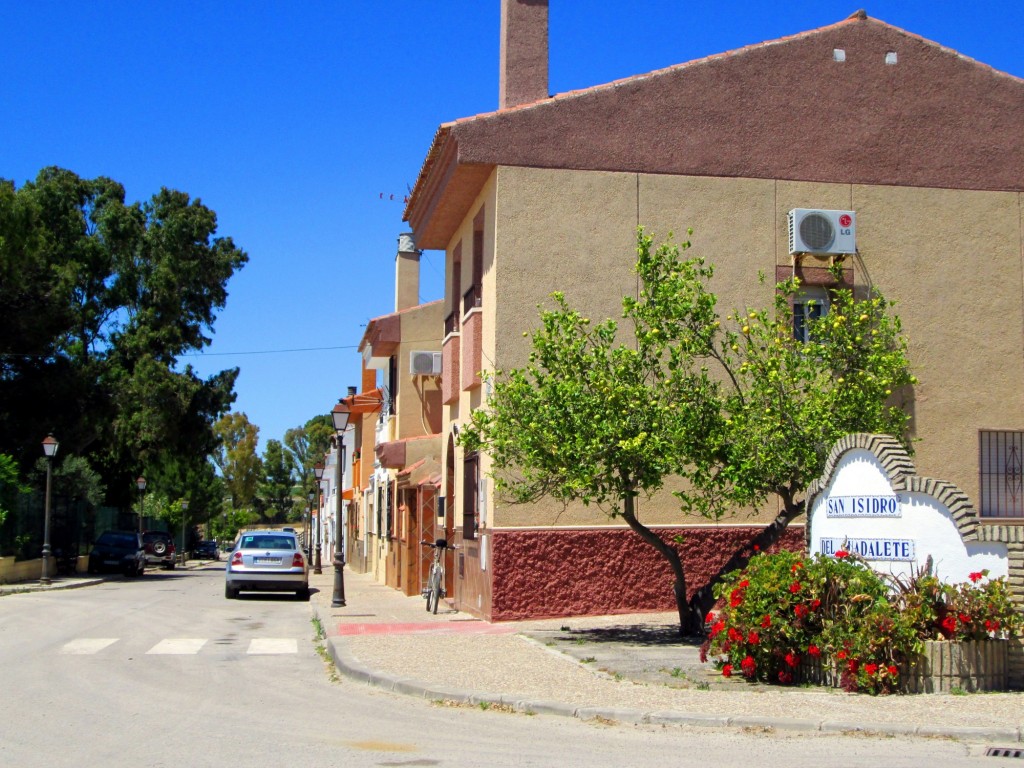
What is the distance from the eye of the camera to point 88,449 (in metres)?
47.1

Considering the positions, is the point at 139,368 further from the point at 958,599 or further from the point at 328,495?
the point at 958,599

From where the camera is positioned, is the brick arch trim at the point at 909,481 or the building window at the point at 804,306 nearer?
the brick arch trim at the point at 909,481

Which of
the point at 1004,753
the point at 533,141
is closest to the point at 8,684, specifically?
the point at 1004,753

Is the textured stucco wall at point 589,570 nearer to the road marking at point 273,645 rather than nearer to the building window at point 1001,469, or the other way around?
the road marking at point 273,645

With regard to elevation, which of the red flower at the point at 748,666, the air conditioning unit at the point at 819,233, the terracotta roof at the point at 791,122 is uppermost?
the terracotta roof at the point at 791,122

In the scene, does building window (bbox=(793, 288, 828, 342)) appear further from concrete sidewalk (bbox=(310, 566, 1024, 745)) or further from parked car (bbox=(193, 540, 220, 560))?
parked car (bbox=(193, 540, 220, 560))

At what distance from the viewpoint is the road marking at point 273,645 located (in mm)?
15394

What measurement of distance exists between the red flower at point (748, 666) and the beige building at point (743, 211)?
672 centimetres

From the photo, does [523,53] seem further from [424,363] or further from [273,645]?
[273,645]

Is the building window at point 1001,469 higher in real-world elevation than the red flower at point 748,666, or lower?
higher

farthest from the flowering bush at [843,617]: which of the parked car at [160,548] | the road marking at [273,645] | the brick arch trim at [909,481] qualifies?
the parked car at [160,548]

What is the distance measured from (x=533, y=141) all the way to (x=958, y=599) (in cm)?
1019

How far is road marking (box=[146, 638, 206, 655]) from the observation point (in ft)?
50.0

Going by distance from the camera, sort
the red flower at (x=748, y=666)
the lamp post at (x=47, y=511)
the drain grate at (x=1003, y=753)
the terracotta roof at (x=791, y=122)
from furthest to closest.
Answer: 1. the lamp post at (x=47, y=511)
2. the terracotta roof at (x=791, y=122)
3. the red flower at (x=748, y=666)
4. the drain grate at (x=1003, y=753)
